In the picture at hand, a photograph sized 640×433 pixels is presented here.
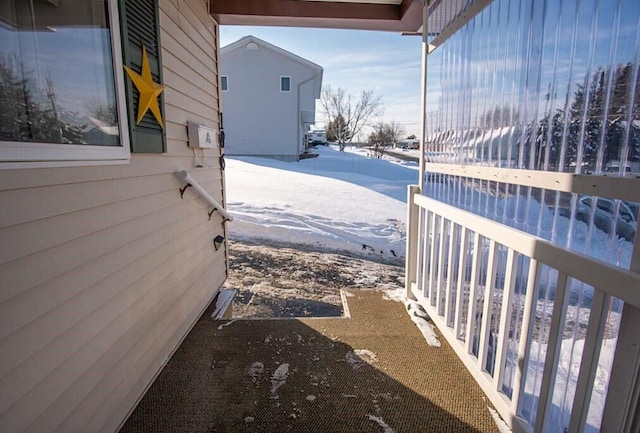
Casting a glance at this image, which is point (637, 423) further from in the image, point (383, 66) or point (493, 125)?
point (383, 66)

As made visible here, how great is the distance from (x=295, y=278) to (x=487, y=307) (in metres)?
2.36

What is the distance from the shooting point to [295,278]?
373 cm

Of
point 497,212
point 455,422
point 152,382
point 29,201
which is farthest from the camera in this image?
point 152,382

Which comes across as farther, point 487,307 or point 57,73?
point 487,307

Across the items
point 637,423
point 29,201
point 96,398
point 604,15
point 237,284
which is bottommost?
point 237,284

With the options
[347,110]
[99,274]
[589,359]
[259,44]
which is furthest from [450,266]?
[347,110]

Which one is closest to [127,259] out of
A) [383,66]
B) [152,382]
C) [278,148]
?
[152,382]

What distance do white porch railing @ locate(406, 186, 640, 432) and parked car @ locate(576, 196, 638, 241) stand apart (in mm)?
121

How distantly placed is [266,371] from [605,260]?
1.63m

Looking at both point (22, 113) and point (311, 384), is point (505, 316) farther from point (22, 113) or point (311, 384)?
point (22, 113)

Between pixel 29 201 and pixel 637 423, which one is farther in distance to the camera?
pixel 29 201

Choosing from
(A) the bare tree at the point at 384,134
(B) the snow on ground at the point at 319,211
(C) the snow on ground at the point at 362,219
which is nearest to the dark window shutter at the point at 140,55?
(C) the snow on ground at the point at 362,219

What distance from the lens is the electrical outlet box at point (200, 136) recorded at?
2330 mm

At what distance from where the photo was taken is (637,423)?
91cm
